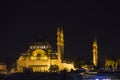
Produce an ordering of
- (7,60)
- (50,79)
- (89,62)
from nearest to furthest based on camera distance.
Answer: (50,79), (89,62), (7,60)

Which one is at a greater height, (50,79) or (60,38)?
(60,38)

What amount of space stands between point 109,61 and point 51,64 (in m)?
10.2

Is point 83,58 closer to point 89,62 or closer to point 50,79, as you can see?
point 89,62

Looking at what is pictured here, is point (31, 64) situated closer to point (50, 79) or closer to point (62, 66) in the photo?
point (62, 66)

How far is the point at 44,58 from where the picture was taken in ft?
415

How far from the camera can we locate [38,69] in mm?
124000

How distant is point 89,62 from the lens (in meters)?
128

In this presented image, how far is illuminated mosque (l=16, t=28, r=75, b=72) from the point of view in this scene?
393ft

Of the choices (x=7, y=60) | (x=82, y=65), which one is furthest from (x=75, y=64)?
(x=7, y=60)

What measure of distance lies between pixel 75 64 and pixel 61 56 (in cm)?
986

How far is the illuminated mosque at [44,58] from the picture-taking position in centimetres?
11984

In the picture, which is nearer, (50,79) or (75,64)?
(50,79)

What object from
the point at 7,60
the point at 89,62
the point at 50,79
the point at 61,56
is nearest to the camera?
the point at 50,79

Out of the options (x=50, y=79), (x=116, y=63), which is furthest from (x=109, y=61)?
(x=50, y=79)
